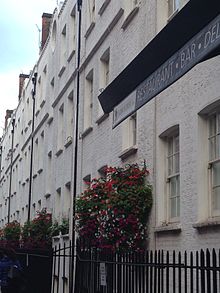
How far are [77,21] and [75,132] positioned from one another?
468cm

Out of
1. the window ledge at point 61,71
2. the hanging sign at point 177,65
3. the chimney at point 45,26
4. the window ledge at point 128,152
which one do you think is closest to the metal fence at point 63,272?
the window ledge at point 128,152

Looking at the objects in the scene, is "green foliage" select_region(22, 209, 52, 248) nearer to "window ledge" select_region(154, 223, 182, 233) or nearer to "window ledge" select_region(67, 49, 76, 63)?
"window ledge" select_region(67, 49, 76, 63)

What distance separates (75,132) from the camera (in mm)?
19984

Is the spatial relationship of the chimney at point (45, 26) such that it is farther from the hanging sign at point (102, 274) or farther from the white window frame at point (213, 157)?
the hanging sign at point (102, 274)

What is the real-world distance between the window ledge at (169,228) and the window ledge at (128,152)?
2383 mm

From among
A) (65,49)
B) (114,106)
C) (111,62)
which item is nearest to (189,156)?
(114,106)

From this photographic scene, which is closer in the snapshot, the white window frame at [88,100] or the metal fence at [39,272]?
the metal fence at [39,272]

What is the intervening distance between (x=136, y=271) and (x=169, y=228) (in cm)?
349

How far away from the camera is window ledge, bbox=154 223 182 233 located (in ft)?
34.1

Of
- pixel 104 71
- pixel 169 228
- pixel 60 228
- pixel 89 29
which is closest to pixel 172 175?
pixel 169 228

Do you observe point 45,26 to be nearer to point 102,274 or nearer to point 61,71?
point 61,71

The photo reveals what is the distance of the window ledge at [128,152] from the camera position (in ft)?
43.5

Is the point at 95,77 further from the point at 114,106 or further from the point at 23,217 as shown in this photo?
the point at 23,217

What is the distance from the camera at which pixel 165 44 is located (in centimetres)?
566
